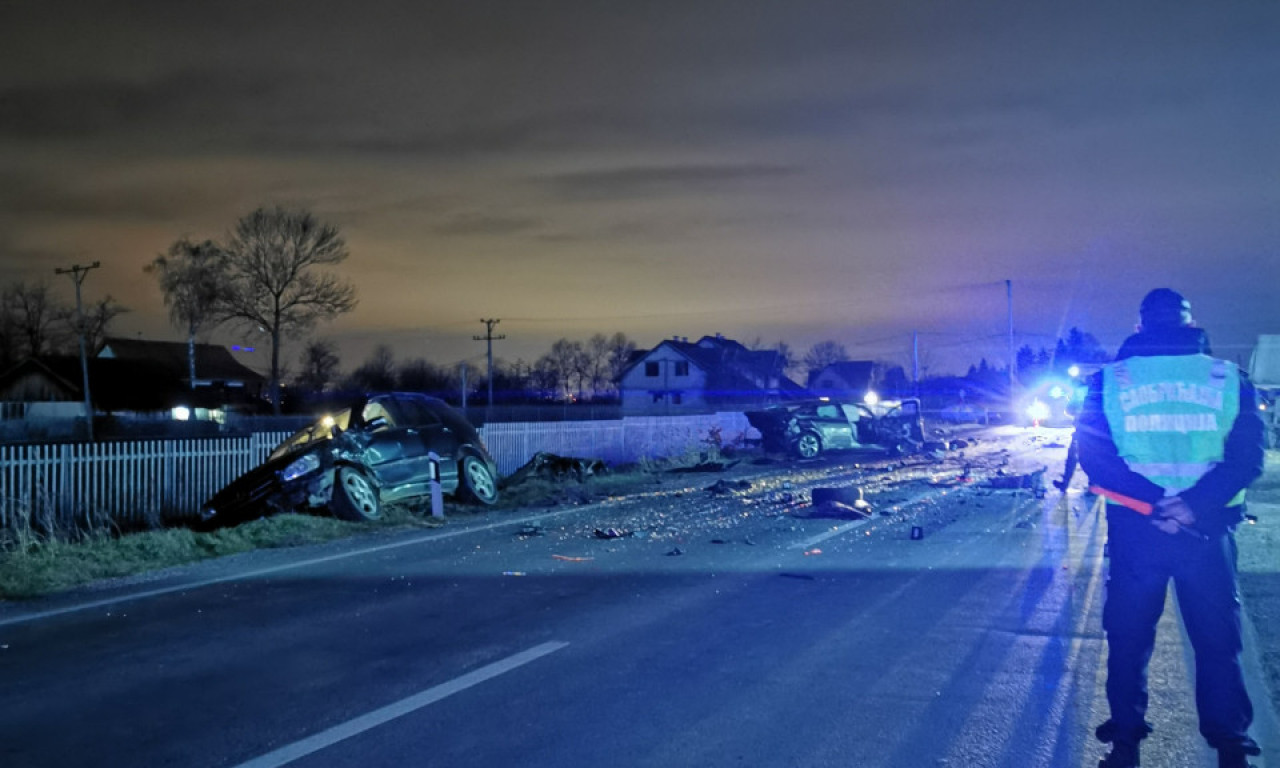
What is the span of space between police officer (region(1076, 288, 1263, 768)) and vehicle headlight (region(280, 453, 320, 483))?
1086cm

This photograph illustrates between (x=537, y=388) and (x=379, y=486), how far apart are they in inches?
3158

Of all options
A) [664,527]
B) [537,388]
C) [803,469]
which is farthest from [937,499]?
[537,388]

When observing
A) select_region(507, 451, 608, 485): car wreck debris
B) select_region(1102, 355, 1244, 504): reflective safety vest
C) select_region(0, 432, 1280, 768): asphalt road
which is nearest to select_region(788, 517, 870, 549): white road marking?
select_region(0, 432, 1280, 768): asphalt road

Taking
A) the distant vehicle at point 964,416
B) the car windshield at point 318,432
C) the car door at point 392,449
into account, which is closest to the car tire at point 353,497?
the car door at point 392,449

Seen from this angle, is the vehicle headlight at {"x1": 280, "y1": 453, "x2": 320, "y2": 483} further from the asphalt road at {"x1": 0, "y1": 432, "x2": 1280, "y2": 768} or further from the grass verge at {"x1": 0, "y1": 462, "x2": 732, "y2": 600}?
→ the asphalt road at {"x1": 0, "y1": 432, "x2": 1280, "y2": 768}

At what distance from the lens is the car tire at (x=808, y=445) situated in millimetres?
A: 26781

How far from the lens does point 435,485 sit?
Result: 1491cm

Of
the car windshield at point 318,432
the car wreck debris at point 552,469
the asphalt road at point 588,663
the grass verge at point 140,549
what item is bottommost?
the asphalt road at point 588,663

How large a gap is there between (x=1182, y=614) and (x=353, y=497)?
11.0m

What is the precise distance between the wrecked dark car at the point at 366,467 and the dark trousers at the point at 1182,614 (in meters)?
10.8

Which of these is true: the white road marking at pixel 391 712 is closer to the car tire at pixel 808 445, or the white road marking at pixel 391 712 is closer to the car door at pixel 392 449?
the car door at pixel 392 449

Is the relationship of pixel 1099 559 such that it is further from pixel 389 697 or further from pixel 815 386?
pixel 815 386

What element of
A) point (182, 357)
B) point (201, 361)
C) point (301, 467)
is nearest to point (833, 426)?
point (301, 467)

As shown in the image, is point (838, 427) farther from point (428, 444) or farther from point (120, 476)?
point (120, 476)
